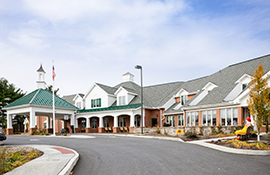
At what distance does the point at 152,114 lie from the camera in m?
36.2

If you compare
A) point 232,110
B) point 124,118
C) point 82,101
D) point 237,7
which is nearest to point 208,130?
point 232,110

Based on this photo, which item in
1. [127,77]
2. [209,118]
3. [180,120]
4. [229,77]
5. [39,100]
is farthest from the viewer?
[127,77]

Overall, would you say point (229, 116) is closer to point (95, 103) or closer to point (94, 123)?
point (95, 103)

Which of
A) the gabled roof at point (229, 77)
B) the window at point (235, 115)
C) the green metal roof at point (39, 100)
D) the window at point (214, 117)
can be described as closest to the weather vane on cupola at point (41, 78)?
the green metal roof at point (39, 100)

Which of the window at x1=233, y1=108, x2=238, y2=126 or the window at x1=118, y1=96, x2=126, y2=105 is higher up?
the window at x1=118, y1=96, x2=126, y2=105

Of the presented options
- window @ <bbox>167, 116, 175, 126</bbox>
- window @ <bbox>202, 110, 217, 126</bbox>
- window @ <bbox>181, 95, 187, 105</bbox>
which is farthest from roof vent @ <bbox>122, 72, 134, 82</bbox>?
window @ <bbox>202, 110, 217, 126</bbox>

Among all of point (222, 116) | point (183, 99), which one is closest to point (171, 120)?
point (183, 99)

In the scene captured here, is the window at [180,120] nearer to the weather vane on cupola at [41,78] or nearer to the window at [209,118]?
the window at [209,118]

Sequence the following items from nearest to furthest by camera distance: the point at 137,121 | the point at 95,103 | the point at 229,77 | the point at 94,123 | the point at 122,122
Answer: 1. the point at 229,77
2. the point at 137,121
3. the point at 122,122
4. the point at 95,103
5. the point at 94,123

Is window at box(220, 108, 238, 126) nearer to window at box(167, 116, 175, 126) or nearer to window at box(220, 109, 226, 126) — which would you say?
window at box(220, 109, 226, 126)

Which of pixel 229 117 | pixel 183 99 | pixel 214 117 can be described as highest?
pixel 183 99

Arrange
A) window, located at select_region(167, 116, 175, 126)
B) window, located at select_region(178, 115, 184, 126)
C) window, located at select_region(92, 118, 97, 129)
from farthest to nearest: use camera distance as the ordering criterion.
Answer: window, located at select_region(92, 118, 97, 129) < window, located at select_region(167, 116, 175, 126) < window, located at select_region(178, 115, 184, 126)

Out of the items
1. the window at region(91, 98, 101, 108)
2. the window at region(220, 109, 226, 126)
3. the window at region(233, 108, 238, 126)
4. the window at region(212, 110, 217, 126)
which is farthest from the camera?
the window at region(91, 98, 101, 108)

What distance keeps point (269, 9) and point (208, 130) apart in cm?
1116
